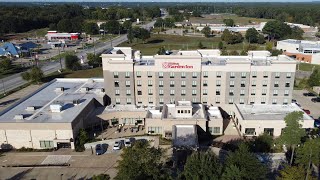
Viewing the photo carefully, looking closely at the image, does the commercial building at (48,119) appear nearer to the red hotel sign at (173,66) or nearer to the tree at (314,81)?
the red hotel sign at (173,66)

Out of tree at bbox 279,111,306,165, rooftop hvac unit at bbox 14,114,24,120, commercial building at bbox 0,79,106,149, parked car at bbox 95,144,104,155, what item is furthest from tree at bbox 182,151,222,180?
rooftop hvac unit at bbox 14,114,24,120

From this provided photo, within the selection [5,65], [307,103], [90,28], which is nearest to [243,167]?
[307,103]

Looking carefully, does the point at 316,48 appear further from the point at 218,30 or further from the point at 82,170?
the point at 82,170

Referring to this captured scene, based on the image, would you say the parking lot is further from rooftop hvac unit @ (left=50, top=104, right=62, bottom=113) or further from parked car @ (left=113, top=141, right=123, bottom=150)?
rooftop hvac unit @ (left=50, top=104, right=62, bottom=113)

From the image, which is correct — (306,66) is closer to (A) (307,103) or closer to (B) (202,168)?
(A) (307,103)

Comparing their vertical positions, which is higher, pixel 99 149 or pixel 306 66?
pixel 306 66

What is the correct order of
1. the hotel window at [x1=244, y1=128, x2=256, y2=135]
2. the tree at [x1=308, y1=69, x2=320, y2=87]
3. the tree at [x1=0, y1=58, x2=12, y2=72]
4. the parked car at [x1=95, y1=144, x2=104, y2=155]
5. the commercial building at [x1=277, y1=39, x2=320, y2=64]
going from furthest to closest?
the commercial building at [x1=277, y1=39, x2=320, y2=64] → the tree at [x1=0, y1=58, x2=12, y2=72] → the tree at [x1=308, y1=69, x2=320, y2=87] → the hotel window at [x1=244, y1=128, x2=256, y2=135] → the parked car at [x1=95, y1=144, x2=104, y2=155]
